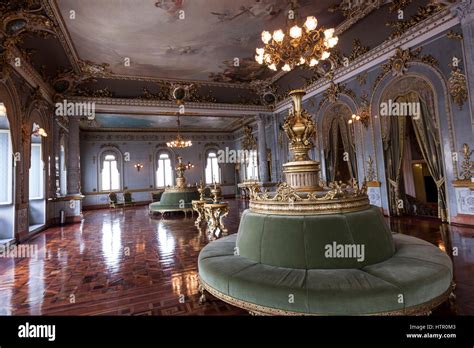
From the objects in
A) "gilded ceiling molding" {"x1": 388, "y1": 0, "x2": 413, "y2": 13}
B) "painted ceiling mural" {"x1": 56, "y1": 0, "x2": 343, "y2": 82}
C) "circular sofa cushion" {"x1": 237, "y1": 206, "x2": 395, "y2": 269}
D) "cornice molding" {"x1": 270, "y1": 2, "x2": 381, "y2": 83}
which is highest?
"painted ceiling mural" {"x1": 56, "y1": 0, "x2": 343, "y2": 82}

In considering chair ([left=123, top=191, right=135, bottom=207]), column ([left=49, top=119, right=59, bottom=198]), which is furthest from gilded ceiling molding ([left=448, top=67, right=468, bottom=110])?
chair ([left=123, top=191, right=135, bottom=207])

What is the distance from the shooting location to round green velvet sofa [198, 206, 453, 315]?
1.68 m

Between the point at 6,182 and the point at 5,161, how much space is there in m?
0.50

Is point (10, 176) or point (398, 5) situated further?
point (398, 5)

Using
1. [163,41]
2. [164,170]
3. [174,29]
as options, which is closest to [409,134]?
[174,29]

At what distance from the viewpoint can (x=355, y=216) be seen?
2.22 metres

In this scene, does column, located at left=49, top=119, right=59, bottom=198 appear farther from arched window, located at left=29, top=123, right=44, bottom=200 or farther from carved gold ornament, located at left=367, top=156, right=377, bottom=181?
carved gold ornament, located at left=367, top=156, right=377, bottom=181

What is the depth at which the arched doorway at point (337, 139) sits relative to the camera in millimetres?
8445

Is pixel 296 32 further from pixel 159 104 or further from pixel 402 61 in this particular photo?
pixel 159 104

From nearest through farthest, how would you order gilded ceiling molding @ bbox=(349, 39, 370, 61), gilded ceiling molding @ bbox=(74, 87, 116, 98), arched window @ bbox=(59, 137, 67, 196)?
gilded ceiling molding @ bbox=(349, 39, 370, 61) → gilded ceiling molding @ bbox=(74, 87, 116, 98) → arched window @ bbox=(59, 137, 67, 196)

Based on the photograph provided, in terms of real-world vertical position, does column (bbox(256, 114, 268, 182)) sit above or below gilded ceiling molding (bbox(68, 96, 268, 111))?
below

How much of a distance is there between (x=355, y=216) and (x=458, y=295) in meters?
1.36

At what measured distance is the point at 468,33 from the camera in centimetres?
505

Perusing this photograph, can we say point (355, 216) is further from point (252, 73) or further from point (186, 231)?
point (252, 73)
